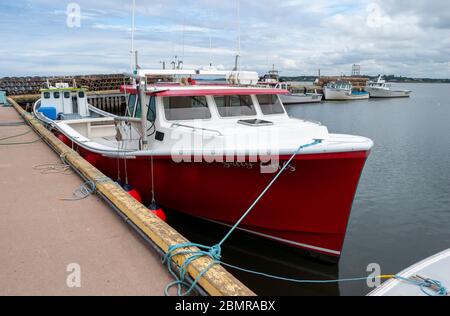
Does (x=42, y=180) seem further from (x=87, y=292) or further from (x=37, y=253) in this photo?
(x=87, y=292)

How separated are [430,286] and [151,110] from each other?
5.74m

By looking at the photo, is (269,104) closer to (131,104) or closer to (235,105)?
(235,105)

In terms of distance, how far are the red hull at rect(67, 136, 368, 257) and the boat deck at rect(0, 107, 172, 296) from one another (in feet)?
5.32

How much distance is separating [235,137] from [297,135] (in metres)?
1.13

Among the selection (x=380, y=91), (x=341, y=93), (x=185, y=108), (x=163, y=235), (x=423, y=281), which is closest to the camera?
(x=163, y=235)

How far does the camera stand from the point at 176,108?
24.5 ft

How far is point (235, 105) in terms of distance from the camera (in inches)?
306

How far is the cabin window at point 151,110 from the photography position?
7.57 meters

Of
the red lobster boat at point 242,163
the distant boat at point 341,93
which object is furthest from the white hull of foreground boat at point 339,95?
the red lobster boat at point 242,163

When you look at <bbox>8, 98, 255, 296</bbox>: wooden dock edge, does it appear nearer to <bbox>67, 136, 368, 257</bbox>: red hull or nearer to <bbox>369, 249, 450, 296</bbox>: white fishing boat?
<bbox>67, 136, 368, 257</bbox>: red hull

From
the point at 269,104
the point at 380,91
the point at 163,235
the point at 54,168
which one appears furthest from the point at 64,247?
the point at 380,91

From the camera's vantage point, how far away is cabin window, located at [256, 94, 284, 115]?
317 inches
